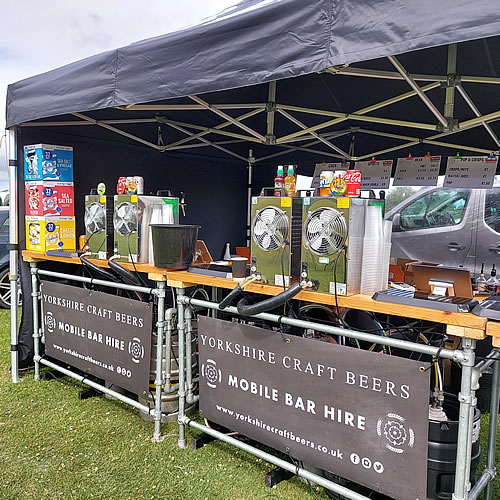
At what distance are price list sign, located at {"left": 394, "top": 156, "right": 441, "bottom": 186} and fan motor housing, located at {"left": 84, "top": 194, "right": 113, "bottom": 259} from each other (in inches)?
115

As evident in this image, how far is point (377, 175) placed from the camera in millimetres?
4699

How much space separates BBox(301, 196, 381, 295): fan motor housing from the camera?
5.88 ft

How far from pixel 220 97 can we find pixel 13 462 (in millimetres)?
2611

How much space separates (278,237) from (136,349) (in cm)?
120

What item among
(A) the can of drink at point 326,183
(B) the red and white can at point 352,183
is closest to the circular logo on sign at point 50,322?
(A) the can of drink at point 326,183

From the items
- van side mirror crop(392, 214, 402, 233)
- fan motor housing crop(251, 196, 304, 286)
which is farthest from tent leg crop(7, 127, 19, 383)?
van side mirror crop(392, 214, 402, 233)

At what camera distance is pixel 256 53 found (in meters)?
1.82

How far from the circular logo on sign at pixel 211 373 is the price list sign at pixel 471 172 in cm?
299

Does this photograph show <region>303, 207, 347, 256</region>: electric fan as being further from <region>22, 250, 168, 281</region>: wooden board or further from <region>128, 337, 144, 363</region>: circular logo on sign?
<region>128, 337, 144, 363</region>: circular logo on sign

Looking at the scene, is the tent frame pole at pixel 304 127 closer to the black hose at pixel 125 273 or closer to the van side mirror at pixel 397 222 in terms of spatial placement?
the van side mirror at pixel 397 222

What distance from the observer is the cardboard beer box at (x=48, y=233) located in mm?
3258

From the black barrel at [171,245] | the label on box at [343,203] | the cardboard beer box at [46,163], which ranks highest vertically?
the cardboard beer box at [46,163]

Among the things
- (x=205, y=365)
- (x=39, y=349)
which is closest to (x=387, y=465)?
(x=205, y=365)

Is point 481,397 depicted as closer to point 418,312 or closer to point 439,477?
point 439,477
